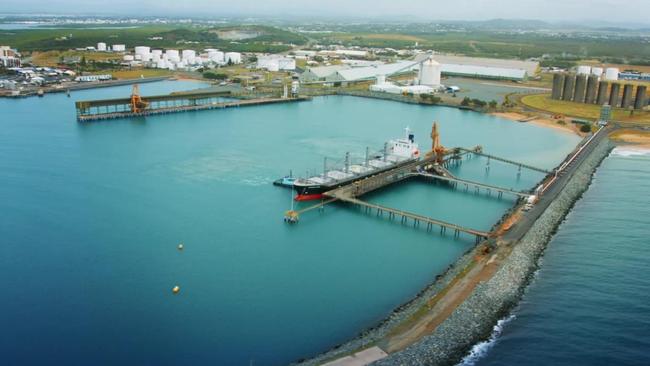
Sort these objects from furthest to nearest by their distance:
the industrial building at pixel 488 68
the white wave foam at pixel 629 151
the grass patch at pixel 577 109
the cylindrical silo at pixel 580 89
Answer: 1. the industrial building at pixel 488 68
2. the cylindrical silo at pixel 580 89
3. the grass patch at pixel 577 109
4. the white wave foam at pixel 629 151

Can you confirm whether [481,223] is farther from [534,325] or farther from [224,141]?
[224,141]

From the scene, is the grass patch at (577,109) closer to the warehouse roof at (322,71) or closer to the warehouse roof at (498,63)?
the warehouse roof at (498,63)

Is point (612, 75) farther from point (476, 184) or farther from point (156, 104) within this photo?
point (156, 104)

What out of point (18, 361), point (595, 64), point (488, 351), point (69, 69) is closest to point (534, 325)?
point (488, 351)

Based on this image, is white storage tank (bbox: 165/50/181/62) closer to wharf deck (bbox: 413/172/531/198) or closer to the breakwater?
wharf deck (bbox: 413/172/531/198)

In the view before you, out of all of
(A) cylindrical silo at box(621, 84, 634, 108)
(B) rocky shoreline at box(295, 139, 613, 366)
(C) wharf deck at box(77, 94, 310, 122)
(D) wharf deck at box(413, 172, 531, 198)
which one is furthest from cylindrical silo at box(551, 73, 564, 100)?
(B) rocky shoreline at box(295, 139, 613, 366)

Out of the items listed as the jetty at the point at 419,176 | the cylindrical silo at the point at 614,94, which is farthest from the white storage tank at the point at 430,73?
the jetty at the point at 419,176
